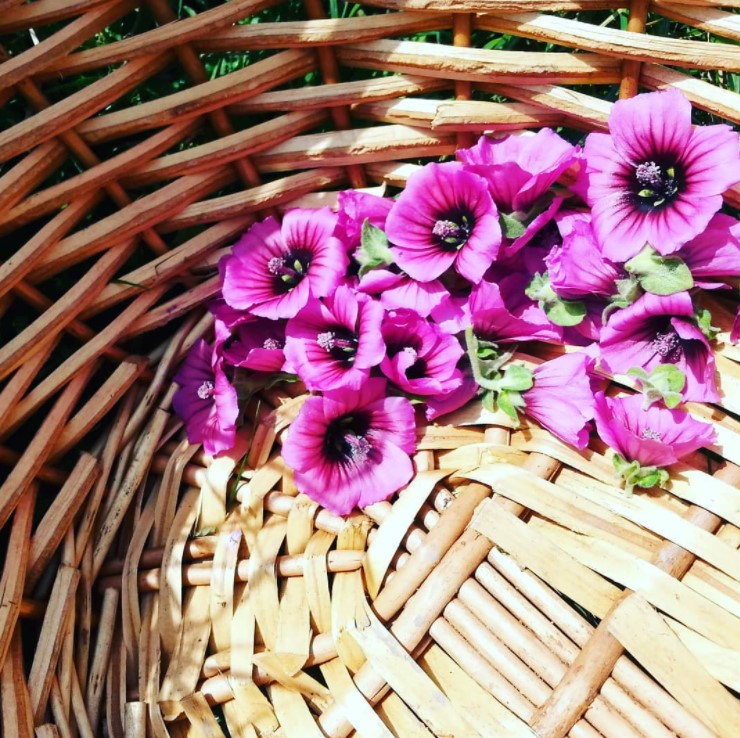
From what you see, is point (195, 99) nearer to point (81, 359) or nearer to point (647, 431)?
point (81, 359)

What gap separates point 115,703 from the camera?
2.67 ft

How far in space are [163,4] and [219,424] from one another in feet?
1.30

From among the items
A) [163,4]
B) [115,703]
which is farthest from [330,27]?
[115,703]

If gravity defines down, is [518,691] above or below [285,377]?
below

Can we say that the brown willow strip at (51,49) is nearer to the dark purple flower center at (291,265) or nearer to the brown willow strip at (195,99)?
the brown willow strip at (195,99)

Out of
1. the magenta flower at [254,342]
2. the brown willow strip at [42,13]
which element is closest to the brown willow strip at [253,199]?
the magenta flower at [254,342]

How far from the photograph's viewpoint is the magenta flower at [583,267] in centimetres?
77

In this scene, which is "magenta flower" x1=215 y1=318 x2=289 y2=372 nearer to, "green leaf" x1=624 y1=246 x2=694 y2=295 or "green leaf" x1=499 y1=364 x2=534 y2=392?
"green leaf" x1=499 y1=364 x2=534 y2=392

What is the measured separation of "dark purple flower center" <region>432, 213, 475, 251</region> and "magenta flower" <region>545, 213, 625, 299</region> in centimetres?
9

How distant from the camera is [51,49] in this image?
75 centimetres

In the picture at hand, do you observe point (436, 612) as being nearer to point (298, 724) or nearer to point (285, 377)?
point (298, 724)

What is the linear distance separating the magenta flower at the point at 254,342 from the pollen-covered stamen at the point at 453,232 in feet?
0.65

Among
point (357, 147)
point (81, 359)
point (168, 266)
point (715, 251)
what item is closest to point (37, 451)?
point (81, 359)

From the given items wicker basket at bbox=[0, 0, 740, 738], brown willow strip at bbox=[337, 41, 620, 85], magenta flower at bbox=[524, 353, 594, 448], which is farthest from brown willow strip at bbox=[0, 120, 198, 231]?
magenta flower at bbox=[524, 353, 594, 448]
